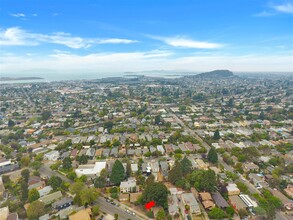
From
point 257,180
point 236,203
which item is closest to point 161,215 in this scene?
point 236,203

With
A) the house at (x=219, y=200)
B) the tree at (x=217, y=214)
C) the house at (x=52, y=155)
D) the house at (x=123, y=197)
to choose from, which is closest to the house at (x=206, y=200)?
the house at (x=219, y=200)

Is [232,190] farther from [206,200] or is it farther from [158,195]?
[158,195]

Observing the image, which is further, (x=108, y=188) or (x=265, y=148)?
(x=265, y=148)

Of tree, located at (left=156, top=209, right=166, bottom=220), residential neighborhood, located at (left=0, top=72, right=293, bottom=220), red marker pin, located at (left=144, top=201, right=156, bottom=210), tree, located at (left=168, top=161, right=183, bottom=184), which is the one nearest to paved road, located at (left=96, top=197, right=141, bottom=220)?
residential neighborhood, located at (left=0, top=72, right=293, bottom=220)

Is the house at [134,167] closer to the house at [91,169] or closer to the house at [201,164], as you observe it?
the house at [91,169]

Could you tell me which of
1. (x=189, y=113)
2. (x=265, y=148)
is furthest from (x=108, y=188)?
(x=189, y=113)

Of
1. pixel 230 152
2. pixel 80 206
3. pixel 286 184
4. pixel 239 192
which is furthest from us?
pixel 230 152

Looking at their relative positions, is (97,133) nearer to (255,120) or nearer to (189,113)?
(189,113)
